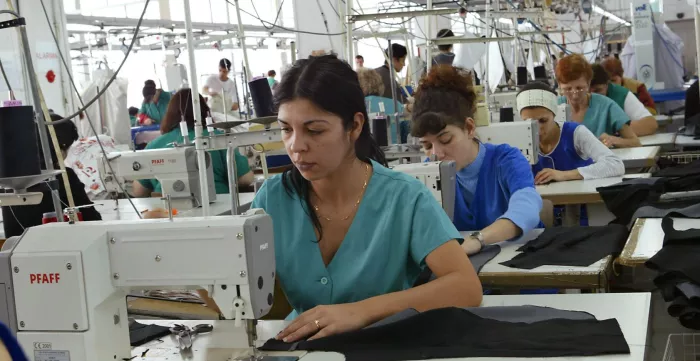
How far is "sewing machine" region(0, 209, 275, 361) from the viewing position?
63.5 inches

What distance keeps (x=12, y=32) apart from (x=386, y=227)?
249 inches

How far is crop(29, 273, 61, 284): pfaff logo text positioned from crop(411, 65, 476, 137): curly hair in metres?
1.72

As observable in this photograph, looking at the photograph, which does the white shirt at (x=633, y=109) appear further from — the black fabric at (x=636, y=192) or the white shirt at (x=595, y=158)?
the black fabric at (x=636, y=192)

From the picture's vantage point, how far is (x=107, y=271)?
167cm

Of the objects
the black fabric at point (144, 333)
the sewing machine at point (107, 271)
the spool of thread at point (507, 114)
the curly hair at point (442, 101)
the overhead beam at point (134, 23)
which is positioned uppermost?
the overhead beam at point (134, 23)

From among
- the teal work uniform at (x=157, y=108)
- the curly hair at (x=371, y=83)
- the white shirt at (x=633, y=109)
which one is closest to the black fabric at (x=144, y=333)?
the curly hair at (x=371, y=83)

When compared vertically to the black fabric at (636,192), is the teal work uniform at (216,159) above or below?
above

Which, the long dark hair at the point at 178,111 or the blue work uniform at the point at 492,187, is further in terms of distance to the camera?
the long dark hair at the point at 178,111

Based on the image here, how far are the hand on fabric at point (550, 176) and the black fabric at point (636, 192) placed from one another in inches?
21.4

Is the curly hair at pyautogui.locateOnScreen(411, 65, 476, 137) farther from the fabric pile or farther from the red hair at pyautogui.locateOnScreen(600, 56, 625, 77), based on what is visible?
the red hair at pyautogui.locateOnScreen(600, 56, 625, 77)

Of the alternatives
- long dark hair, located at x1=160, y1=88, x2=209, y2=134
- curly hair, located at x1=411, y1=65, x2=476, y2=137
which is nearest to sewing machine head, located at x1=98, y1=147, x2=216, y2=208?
long dark hair, located at x1=160, y1=88, x2=209, y2=134

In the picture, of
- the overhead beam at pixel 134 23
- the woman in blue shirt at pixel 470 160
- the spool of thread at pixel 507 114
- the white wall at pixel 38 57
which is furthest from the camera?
the overhead beam at pixel 134 23

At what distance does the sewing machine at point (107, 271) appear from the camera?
1.61 m

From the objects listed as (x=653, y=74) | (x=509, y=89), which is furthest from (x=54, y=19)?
(x=653, y=74)
